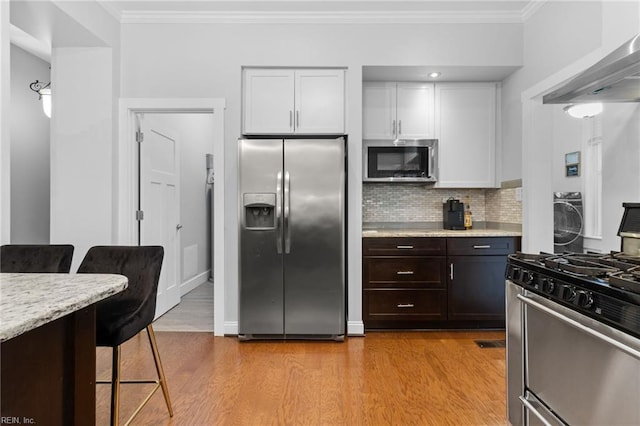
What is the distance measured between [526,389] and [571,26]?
8.05 feet

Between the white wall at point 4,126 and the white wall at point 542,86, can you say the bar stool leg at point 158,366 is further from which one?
the white wall at point 542,86

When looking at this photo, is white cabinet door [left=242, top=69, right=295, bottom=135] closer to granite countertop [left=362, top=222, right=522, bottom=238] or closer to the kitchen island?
granite countertop [left=362, top=222, right=522, bottom=238]

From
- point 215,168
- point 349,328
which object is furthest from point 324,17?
point 349,328

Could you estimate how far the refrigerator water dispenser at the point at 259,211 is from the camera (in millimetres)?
3062

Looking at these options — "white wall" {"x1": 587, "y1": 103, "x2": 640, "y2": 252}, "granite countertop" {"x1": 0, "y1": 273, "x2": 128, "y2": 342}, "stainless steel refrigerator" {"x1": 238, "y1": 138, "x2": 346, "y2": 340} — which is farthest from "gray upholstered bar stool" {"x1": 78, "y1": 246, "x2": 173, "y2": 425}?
"white wall" {"x1": 587, "y1": 103, "x2": 640, "y2": 252}

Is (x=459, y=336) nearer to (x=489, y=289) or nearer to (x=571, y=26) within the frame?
(x=489, y=289)

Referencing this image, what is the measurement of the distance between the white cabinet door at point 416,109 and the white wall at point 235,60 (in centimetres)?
40

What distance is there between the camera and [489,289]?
131 inches

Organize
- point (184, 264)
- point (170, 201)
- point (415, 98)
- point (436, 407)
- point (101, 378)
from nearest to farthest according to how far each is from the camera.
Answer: point (436, 407) → point (101, 378) → point (415, 98) → point (170, 201) → point (184, 264)

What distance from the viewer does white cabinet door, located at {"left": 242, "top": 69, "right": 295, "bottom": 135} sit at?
329 centimetres

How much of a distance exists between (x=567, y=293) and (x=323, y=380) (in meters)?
1.59

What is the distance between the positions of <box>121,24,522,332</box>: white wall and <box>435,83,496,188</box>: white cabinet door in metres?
0.65

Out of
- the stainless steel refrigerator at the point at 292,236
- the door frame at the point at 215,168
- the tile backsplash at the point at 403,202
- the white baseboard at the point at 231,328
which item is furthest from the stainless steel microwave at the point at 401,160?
the white baseboard at the point at 231,328

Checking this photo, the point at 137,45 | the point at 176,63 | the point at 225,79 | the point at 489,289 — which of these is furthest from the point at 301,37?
the point at 489,289
